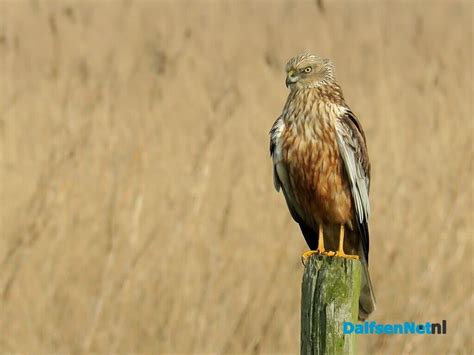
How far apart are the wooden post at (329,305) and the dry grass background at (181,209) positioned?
49.2 inches

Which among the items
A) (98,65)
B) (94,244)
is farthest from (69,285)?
(98,65)

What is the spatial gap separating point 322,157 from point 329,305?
3.91ft

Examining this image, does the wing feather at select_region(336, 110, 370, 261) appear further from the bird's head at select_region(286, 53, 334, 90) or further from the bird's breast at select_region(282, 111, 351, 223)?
the bird's head at select_region(286, 53, 334, 90)

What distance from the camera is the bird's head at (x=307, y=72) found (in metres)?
3.98

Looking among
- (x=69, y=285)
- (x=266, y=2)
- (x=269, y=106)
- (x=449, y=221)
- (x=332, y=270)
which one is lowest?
(x=332, y=270)

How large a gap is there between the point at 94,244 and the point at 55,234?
7.0 inches

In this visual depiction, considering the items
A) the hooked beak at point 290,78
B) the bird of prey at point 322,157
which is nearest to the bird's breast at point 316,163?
the bird of prey at point 322,157

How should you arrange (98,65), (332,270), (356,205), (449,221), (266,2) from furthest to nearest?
1. (266,2)
2. (98,65)
3. (449,221)
4. (356,205)
5. (332,270)

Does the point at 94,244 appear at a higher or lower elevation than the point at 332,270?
higher

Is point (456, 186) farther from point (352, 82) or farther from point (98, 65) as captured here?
point (98, 65)

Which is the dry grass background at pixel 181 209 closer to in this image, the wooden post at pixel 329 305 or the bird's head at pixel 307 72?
the bird's head at pixel 307 72

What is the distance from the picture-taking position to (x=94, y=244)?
443 centimetres

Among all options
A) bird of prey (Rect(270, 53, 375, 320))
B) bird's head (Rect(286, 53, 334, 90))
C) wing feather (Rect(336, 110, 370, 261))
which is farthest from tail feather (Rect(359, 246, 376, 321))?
bird's head (Rect(286, 53, 334, 90))

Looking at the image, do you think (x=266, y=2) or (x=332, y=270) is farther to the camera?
(x=266, y=2)
